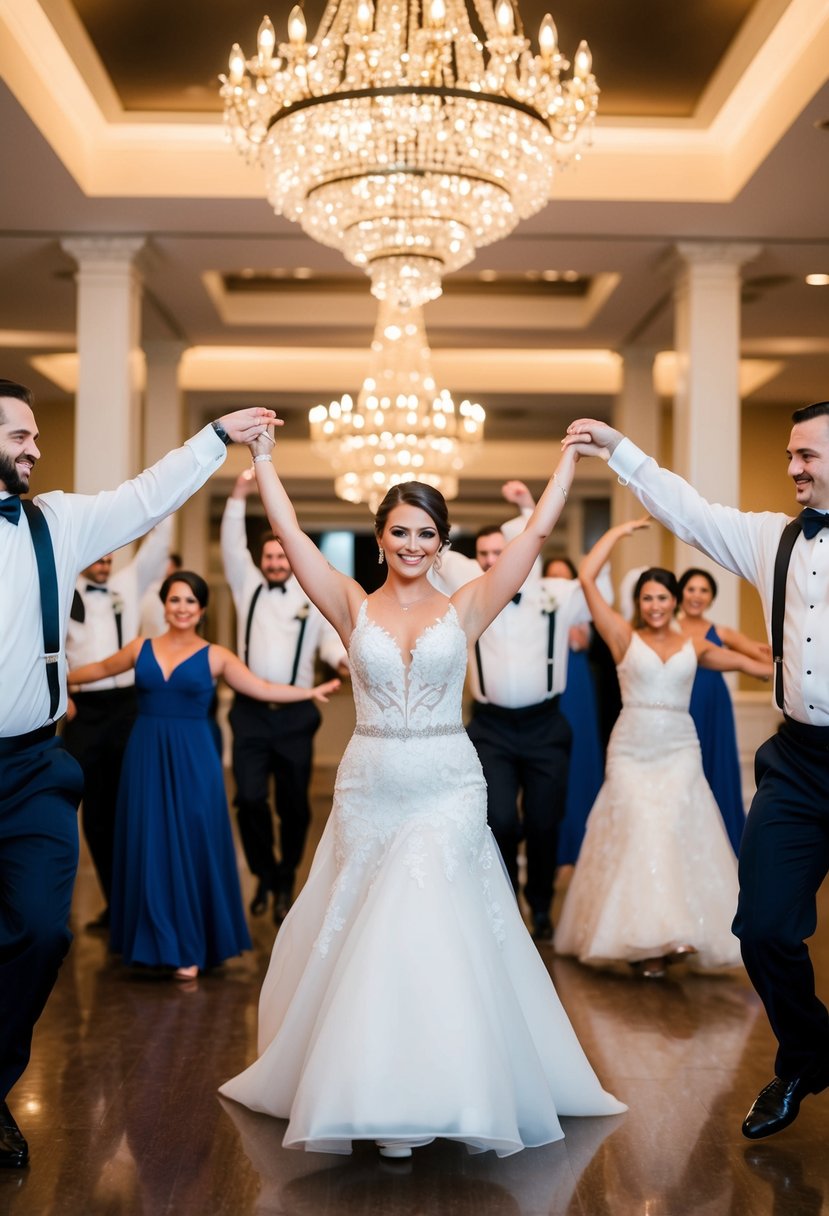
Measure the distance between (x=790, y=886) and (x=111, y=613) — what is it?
389cm

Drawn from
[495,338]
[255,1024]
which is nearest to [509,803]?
[255,1024]

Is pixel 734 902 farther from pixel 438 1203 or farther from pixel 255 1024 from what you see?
pixel 438 1203

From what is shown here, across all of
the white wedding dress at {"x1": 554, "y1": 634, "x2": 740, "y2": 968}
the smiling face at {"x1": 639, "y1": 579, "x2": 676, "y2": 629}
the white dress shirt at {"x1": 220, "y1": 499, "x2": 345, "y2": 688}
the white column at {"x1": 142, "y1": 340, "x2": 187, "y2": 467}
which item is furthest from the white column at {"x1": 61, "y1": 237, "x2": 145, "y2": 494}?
the white wedding dress at {"x1": 554, "y1": 634, "x2": 740, "y2": 968}

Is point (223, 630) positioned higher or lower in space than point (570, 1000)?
higher

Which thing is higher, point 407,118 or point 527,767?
point 407,118

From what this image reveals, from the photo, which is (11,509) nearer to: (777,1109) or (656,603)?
(777,1109)

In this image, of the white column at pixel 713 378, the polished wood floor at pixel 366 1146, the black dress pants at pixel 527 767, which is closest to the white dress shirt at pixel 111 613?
the black dress pants at pixel 527 767

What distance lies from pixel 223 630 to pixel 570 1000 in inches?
500

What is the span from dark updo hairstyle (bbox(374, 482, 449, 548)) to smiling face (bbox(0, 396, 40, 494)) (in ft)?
2.88

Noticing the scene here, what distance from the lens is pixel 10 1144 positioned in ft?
10.2

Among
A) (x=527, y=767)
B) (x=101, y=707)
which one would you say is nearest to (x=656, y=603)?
(x=527, y=767)

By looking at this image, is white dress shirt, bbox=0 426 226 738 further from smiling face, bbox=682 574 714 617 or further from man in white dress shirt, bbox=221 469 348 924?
smiling face, bbox=682 574 714 617

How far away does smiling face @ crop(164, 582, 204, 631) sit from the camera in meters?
5.27

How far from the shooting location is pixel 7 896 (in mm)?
3055
